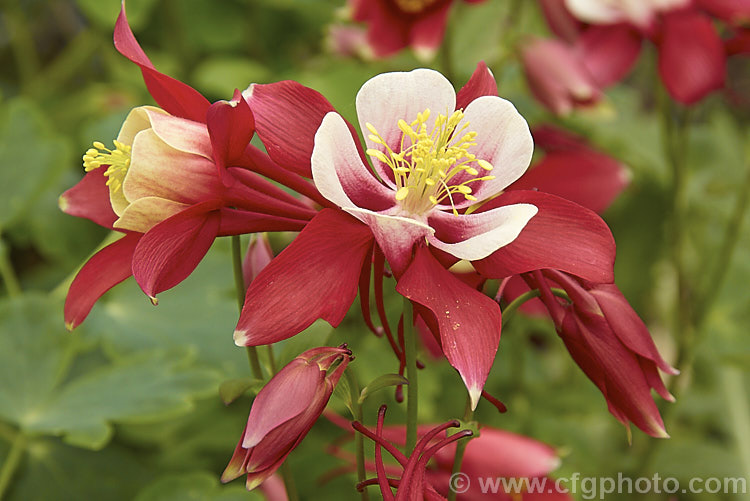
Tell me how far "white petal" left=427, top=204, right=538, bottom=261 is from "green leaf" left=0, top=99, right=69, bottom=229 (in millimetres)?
542

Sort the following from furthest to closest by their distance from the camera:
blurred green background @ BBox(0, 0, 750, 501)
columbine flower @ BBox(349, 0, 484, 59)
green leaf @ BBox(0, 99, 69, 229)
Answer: columbine flower @ BBox(349, 0, 484, 59)
green leaf @ BBox(0, 99, 69, 229)
blurred green background @ BBox(0, 0, 750, 501)

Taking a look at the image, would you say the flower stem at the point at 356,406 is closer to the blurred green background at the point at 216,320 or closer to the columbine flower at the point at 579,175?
the blurred green background at the point at 216,320

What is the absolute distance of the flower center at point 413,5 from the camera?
96 centimetres

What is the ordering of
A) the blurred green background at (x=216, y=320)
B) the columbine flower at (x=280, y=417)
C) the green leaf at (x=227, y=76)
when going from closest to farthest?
the columbine flower at (x=280, y=417), the blurred green background at (x=216, y=320), the green leaf at (x=227, y=76)

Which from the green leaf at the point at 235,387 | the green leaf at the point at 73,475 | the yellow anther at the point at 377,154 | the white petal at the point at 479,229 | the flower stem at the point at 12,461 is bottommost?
the green leaf at the point at 73,475

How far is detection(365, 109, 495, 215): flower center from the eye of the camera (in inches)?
17.5

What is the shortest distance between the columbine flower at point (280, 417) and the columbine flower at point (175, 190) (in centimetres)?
8

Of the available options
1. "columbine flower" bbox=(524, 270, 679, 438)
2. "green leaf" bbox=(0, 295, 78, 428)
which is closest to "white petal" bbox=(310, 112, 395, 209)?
"columbine flower" bbox=(524, 270, 679, 438)

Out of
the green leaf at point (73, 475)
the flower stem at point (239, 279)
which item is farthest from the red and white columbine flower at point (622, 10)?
the green leaf at point (73, 475)

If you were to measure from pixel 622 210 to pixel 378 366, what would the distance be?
2.06 ft

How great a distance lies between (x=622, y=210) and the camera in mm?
1342

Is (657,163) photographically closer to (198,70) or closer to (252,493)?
(198,70)

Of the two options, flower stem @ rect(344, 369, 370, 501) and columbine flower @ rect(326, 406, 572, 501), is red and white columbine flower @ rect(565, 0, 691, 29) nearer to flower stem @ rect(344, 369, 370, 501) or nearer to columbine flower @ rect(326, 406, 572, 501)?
columbine flower @ rect(326, 406, 572, 501)

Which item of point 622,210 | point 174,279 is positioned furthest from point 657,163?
point 174,279
